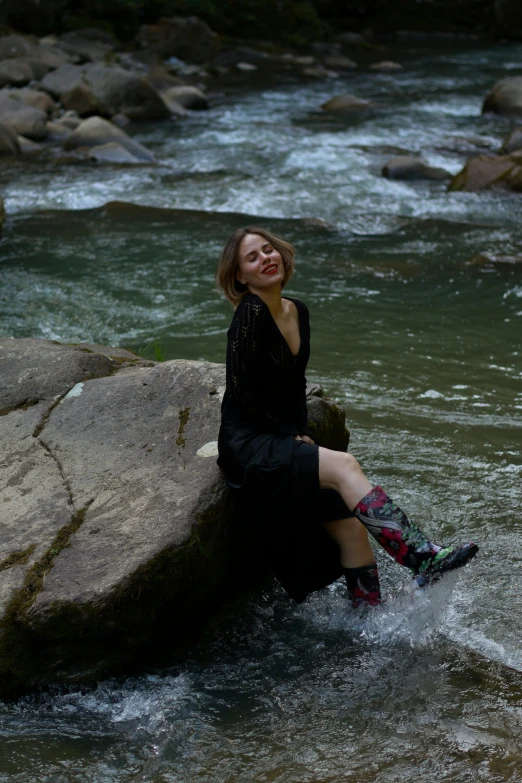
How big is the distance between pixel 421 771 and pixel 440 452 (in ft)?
8.04

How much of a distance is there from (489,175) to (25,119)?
775cm

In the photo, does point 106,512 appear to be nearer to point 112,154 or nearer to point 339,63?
point 112,154

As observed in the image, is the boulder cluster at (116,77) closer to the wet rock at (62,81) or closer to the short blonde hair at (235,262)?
the wet rock at (62,81)

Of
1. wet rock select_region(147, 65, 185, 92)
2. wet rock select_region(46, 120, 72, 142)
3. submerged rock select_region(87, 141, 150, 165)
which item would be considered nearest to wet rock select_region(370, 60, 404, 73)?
wet rock select_region(147, 65, 185, 92)

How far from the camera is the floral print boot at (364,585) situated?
348cm

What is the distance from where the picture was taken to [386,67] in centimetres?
2289

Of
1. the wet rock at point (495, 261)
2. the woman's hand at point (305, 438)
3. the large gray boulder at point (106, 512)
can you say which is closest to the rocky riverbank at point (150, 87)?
the wet rock at point (495, 261)

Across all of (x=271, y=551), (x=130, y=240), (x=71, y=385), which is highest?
(x=71, y=385)

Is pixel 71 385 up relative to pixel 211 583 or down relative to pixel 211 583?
up

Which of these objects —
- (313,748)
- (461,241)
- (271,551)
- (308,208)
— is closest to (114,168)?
(308,208)

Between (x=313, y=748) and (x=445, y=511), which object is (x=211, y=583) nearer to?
(x=313, y=748)

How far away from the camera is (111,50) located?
2261 cm

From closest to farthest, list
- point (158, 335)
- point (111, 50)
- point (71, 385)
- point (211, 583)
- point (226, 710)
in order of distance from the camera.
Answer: point (226, 710) → point (211, 583) → point (71, 385) → point (158, 335) → point (111, 50)

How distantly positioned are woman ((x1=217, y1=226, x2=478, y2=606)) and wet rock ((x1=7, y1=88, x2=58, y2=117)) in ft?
44.6
